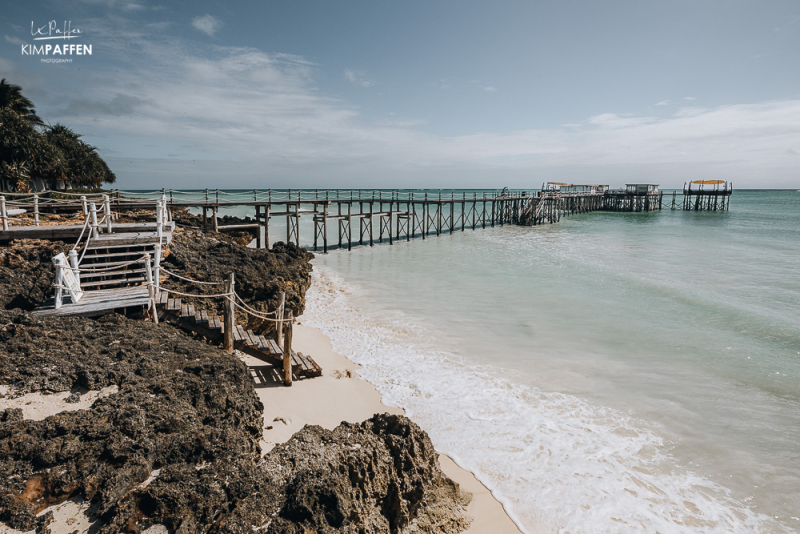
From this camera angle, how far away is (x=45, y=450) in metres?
3.75

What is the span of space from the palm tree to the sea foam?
3654 centimetres

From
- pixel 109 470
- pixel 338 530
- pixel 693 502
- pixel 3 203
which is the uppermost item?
pixel 3 203

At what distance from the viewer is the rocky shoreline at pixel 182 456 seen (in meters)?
3.41

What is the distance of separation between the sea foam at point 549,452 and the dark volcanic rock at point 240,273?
3023 mm

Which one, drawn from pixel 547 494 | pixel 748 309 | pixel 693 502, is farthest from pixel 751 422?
pixel 748 309

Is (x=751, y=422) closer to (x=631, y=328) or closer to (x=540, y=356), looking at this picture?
(x=540, y=356)

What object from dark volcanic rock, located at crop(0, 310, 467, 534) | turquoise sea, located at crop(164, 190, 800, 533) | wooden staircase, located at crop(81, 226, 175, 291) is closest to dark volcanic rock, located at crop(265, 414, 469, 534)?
dark volcanic rock, located at crop(0, 310, 467, 534)

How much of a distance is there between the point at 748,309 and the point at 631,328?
207 inches

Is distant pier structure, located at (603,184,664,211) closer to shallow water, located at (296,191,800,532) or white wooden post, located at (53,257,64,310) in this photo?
shallow water, located at (296,191,800,532)

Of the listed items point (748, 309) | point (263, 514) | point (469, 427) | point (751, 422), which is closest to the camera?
point (263, 514)

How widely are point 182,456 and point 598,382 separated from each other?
25.0 feet

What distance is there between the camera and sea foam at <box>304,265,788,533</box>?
515 cm

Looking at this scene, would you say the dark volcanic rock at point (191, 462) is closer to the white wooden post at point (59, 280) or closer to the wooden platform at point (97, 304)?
the wooden platform at point (97, 304)

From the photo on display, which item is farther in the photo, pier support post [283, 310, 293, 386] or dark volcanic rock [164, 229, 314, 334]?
dark volcanic rock [164, 229, 314, 334]
